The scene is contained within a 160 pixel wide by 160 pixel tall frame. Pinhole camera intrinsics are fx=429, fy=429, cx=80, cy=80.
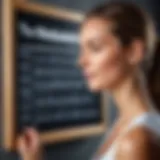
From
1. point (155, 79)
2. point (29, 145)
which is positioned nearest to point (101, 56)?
point (155, 79)

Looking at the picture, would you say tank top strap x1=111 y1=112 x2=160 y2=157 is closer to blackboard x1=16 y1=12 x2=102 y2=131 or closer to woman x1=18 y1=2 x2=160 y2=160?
woman x1=18 y1=2 x2=160 y2=160

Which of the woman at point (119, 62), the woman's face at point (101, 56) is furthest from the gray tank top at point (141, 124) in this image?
the woman's face at point (101, 56)

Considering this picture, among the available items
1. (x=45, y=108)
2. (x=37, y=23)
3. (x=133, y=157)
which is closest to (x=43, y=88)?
(x=45, y=108)

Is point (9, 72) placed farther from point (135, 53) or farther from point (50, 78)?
point (135, 53)

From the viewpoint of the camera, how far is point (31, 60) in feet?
3.14

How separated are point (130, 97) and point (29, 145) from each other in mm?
266

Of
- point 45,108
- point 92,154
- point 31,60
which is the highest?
point 31,60

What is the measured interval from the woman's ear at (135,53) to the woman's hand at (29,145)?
11.2 inches

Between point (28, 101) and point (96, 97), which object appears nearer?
point (28, 101)

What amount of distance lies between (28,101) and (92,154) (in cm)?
20

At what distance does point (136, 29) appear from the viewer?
3.35ft

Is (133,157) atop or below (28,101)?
below

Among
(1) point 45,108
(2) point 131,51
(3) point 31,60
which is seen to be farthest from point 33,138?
(2) point 131,51

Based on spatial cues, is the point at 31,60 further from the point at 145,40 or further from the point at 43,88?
the point at 145,40
